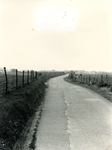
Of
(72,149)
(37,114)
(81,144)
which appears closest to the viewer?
(72,149)

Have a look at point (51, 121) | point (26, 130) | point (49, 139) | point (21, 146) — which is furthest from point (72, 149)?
point (51, 121)

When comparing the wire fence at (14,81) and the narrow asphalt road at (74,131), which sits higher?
the wire fence at (14,81)

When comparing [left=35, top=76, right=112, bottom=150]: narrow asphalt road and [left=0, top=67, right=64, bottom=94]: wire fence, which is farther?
[left=0, top=67, right=64, bottom=94]: wire fence

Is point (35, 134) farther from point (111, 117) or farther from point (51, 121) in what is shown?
point (111, 117)

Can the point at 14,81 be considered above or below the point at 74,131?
above

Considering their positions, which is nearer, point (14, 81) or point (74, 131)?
point (74, 131)

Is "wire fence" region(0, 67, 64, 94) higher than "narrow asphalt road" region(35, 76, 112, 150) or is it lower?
higher

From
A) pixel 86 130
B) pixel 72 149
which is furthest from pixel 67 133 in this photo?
pixel 72 149

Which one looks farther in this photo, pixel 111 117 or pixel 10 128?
pixel 111 117

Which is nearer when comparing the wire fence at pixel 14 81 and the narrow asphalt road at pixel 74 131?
the narrow asphalt road at pixel 74 131

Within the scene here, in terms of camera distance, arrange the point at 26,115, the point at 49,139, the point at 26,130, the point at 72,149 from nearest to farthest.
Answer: the point at 72,149, the point at 49,139, the point at 26,130, the point at 26,115

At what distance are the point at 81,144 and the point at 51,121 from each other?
7.31 ft

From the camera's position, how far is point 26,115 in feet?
23.0

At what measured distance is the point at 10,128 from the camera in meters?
5.17
